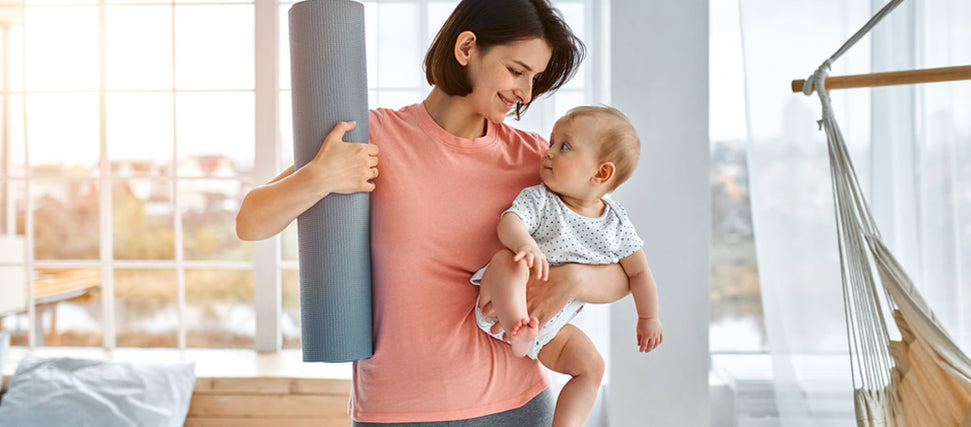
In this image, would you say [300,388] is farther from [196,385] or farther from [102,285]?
[102,285]

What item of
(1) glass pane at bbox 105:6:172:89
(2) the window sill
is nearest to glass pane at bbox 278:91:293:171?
(1) glass pane at bbox 105:6:172:89

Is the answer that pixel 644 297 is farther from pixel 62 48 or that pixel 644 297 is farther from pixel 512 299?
pixel 62 48

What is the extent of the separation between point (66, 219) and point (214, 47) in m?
1.05

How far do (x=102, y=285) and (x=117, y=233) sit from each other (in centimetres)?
26

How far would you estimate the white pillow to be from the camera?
2275 mm

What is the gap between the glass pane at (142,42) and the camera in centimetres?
275

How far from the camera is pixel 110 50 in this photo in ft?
9.05

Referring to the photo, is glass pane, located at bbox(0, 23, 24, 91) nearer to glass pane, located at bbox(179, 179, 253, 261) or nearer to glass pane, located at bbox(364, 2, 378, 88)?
glass pane, located at bbox(179, 179, 253, 261)

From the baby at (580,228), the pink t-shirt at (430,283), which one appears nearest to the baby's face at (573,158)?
the baby at (580,228)

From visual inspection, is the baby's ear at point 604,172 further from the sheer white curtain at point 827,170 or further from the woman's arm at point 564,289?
the sheer white curtain at point 827,170

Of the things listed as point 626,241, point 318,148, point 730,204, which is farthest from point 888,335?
point 730,204

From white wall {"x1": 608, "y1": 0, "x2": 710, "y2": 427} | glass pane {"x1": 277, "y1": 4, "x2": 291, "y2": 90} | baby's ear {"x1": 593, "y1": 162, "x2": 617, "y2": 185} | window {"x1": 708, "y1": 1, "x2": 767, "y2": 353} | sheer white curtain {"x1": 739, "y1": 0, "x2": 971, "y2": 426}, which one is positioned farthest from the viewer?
window {"x1": 708, "y1": 1, "x2": 767, "y2": 353}

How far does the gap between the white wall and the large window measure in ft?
4.55

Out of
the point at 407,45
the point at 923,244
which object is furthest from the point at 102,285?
the point at 923,244
